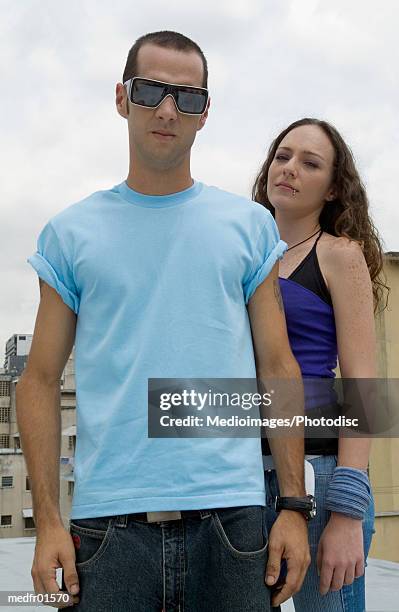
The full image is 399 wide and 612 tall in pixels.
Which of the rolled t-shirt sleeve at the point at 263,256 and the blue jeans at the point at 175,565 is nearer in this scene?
the blue jeans at the point at 175,565

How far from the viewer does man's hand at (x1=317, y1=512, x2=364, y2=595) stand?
1.99m

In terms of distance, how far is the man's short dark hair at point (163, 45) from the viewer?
1999 mm

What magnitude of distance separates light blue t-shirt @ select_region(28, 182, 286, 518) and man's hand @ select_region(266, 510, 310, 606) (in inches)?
4.4

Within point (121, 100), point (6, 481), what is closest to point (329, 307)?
point (121, 100)

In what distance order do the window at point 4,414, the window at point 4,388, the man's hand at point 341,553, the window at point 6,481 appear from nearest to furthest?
1. the man's hand at point 341,553
2. the window at point 6,481
3. the window at point 4,388
4. the window at point 4,414

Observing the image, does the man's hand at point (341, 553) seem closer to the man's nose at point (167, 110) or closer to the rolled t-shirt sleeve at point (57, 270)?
the rolled t-shirt sleeve at point (57, 270)

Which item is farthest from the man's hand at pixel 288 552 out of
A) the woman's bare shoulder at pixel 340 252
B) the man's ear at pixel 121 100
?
the man's ear at pixel 121 100

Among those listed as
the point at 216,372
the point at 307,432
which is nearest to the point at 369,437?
the point at 307,432

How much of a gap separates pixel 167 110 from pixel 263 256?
419 millimetres

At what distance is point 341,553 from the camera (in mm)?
1990

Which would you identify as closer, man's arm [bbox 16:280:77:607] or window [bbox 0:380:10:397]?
man's arm [bbox 16:280:77:607]

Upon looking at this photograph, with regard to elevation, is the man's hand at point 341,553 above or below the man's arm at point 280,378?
below

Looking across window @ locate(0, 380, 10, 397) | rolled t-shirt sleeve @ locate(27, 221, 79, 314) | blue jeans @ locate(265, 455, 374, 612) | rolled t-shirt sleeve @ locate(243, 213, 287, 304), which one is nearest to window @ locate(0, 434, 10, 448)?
window @ locate(0, 380, 10, 397)

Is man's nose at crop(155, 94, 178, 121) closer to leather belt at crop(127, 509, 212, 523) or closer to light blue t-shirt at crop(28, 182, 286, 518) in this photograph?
light blue t-shirt at crop(28, 182, 286, 518)
